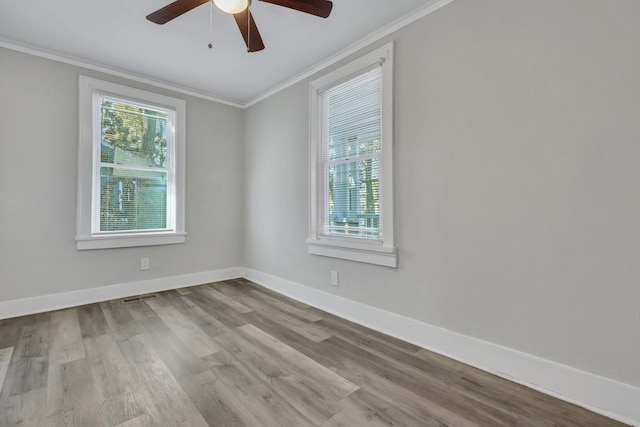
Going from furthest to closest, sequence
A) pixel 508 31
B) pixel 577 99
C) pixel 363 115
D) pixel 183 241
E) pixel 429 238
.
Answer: pixel 183 241, pixel 363 115, pixel 429 238, pixel 508 31, pixel 577 99

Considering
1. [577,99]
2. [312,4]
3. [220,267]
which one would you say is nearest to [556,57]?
[577,99]

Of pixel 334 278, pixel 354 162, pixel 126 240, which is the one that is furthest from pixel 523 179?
pixel 126 240

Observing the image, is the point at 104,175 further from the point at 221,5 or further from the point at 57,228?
the point at 221,5

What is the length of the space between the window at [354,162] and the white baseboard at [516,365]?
0.50m

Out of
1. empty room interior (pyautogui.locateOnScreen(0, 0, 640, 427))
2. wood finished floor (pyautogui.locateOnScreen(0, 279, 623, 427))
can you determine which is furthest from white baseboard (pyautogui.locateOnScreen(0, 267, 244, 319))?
wood finished floor (pyautogui.locateOnScreen(0, 279, 623, 427))

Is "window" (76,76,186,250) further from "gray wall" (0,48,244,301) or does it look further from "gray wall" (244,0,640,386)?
"gray wall" (244,0,640,386)

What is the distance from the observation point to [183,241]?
3689 millimetres

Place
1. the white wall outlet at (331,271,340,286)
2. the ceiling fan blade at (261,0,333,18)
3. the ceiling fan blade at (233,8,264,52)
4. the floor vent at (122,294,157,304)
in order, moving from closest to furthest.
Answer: the ceiling fan blade at (261,0,333,18), the ceiling fan blade at (233,8,264,52), the white wall outlet at (331,271,340,286), the floor vent at (122,294,157,304)

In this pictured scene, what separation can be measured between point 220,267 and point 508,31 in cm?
382

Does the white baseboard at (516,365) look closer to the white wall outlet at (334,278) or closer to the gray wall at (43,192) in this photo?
the white wall outlet at (334,278)

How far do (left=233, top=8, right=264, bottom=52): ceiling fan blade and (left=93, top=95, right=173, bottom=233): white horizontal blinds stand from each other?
202 centimetres

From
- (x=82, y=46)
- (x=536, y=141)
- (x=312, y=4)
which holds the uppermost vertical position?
(x=82, y=46)

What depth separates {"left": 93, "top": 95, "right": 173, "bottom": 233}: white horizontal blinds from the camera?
3.19 meters

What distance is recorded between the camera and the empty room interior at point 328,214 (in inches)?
58.6
